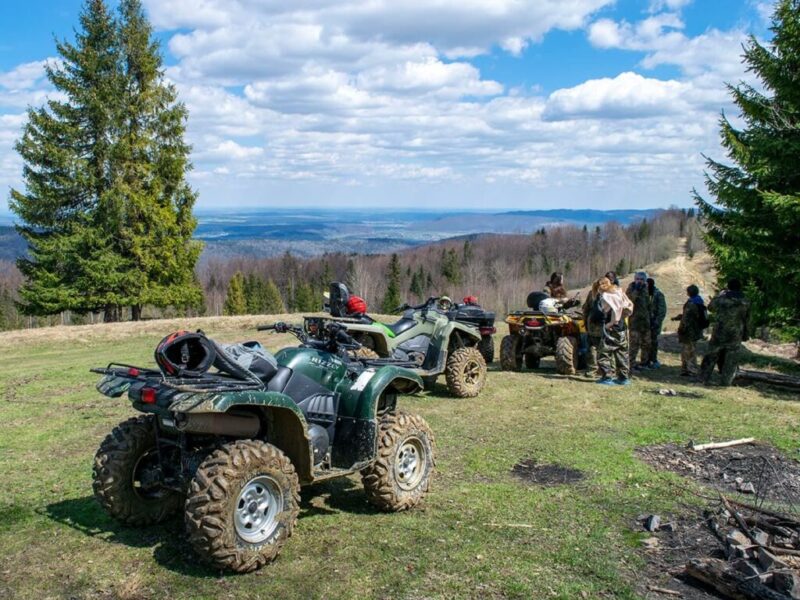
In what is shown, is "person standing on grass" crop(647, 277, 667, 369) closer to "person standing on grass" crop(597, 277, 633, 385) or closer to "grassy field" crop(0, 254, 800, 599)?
"person standing on grass" crop(597, 277, 633, 385)

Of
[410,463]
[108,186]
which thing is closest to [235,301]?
[108,186]

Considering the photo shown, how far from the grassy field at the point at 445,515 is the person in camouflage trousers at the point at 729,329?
4.55 ft

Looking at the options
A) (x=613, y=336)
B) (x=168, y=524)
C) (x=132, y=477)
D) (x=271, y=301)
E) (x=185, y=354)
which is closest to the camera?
(x=185, y=354)

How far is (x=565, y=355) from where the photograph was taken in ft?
46.4

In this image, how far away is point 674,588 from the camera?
5.06 m

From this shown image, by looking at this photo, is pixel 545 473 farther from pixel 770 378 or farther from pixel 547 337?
pixel 770 378

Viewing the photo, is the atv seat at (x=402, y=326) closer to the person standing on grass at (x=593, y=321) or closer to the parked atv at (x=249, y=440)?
the person standing on grass at (x=593, y=321)

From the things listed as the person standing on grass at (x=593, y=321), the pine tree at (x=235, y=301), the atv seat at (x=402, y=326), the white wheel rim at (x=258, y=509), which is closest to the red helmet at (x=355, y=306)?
the atv seat at (x=402, y=326)

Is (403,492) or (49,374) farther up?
(403,492)

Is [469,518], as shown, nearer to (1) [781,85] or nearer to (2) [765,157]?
(2) [765,157]

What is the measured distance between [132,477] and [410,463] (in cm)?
255

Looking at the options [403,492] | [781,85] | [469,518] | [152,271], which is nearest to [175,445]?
[403,492]

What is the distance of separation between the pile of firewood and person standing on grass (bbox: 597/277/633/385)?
683 cm

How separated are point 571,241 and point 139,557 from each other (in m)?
140
